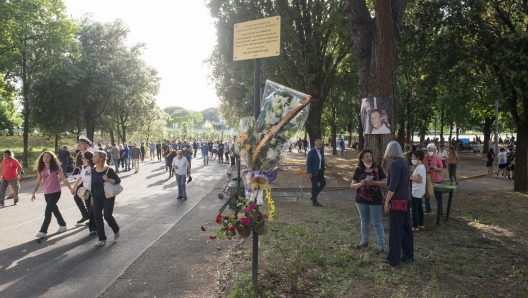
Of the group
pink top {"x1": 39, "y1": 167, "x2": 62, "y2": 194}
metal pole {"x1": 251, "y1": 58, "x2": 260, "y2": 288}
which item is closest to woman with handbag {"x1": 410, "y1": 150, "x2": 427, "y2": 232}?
metal pole {"x1": 251, "y1": 58, "x2": 260, "y2": 288}

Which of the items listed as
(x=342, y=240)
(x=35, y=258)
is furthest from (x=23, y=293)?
(x=342, y=240)

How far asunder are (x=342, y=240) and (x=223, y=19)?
14.7 m

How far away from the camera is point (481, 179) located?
18.8m

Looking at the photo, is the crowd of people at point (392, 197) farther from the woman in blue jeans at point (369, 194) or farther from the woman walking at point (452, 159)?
the woman walking at point (452, 159)

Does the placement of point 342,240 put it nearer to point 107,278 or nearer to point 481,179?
point 107,278

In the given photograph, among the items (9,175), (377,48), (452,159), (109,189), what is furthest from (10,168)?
(452,159)

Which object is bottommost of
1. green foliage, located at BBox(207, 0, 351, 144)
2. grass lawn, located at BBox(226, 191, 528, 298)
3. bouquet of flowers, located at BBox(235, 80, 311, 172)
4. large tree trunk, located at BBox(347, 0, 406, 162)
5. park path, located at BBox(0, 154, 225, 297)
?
park path, located at BBox(0, 154, 225, 297)

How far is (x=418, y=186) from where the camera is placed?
7836 mm

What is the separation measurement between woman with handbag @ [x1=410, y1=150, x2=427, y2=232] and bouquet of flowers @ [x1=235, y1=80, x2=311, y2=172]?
3.92 metres

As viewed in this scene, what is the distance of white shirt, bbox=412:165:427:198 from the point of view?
7.62 meters

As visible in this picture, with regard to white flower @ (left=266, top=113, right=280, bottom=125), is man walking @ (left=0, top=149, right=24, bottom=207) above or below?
below

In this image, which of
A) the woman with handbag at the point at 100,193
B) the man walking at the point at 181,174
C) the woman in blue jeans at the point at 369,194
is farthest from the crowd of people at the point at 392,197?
the man walking at the point at 181,174

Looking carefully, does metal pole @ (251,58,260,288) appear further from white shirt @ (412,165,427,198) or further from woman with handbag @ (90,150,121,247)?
white shirt @ (412,165,427,198)

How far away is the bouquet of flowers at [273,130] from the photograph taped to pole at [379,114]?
456 centimetres
